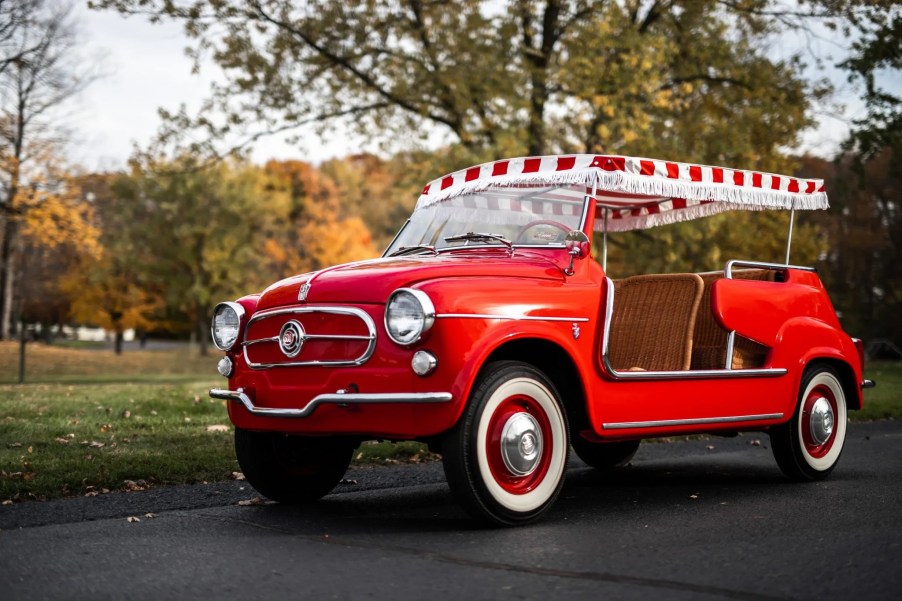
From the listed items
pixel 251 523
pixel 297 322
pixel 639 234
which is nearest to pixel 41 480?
pixel 251 523

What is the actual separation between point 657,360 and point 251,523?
120 inches

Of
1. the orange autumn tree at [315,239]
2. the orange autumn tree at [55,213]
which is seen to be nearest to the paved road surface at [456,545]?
the orange autumn tree at [55,213]

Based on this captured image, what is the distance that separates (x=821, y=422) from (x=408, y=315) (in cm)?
389

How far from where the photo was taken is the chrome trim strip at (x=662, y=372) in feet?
19.0

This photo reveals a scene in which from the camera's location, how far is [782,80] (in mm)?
18281

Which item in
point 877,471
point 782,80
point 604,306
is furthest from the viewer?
point 782,80

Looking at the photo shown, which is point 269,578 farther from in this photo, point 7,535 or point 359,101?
point 359,101

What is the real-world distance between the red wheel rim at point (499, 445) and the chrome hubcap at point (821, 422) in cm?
287

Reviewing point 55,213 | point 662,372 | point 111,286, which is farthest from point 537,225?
point 111,286

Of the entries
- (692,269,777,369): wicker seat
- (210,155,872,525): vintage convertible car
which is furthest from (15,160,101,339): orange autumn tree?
(692,269,777,369): wicker seat

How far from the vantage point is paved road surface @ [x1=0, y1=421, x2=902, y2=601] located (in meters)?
3.95

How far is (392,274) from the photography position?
17.2 ft

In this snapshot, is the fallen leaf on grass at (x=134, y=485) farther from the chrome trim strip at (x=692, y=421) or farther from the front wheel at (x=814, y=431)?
the front wheel at (x=814, y=431)

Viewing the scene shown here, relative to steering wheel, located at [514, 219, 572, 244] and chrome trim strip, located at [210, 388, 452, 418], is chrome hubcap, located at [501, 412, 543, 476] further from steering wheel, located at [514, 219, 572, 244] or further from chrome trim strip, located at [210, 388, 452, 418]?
steering wheel, located at [514, 219, 572, 244]
